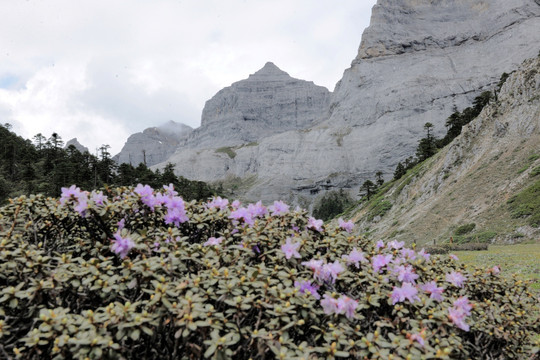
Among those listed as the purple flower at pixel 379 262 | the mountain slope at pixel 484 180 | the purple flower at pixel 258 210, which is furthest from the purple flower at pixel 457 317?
the mountain slope at pixel 484 180

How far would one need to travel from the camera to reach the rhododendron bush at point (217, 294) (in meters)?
2.00

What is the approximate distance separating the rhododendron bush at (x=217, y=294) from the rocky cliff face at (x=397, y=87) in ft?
334

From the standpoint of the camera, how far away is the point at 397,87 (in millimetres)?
107812

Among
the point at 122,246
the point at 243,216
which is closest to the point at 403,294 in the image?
the point at 243,216

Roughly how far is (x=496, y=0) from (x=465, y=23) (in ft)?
37.1

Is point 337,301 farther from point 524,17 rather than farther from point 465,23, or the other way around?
point 465,23

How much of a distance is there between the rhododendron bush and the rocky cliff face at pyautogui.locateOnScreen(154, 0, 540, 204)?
10179cm

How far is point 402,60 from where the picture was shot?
117375mm

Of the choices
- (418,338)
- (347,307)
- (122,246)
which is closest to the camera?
(418,338)

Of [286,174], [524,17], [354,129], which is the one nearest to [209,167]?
[286,174]

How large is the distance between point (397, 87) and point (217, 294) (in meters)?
118

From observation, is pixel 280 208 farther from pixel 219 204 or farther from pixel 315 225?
pixel 219 204

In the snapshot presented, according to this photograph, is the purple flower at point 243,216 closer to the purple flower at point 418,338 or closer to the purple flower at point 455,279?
the purple flower at point 418,338

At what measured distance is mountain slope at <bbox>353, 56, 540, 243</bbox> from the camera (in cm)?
2318
